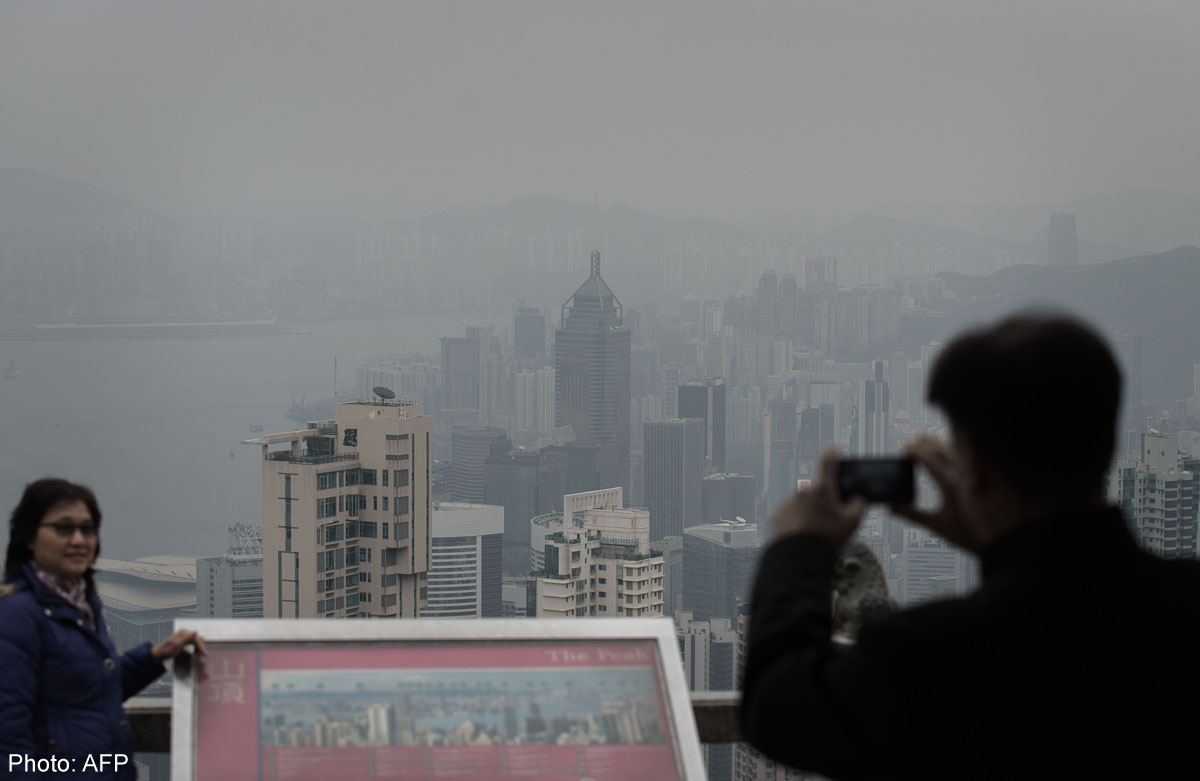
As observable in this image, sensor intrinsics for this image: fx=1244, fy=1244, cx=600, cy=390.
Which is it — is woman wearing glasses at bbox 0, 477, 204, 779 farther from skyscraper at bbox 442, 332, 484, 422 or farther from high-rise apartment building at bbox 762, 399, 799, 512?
skyscraper at bbox 442, 332, 484, 422

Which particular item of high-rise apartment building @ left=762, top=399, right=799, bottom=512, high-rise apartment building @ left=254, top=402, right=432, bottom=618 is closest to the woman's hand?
high-rise apartment building @ left=254, top=402, right=432, bottom=618

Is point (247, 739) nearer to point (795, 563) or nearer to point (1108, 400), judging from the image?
point (795, 563)

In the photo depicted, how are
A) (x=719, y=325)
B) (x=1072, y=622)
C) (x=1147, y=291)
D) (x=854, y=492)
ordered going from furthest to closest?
(x=719, y=325) < (x=1147, y=291) < (x=854, y=492) < (x=1072, y=622)

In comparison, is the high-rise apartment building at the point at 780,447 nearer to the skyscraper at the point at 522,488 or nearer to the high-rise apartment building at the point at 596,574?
the skyscraper at the point at 522,488

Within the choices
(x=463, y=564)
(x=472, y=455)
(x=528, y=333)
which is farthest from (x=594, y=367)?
(x=463, y=564)

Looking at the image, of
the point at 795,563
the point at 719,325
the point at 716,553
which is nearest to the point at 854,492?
the point at 795,563

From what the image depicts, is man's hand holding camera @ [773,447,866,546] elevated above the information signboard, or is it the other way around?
man's hand holding camera @ [773,447,866,546]

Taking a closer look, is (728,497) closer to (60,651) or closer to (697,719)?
(697,719)
